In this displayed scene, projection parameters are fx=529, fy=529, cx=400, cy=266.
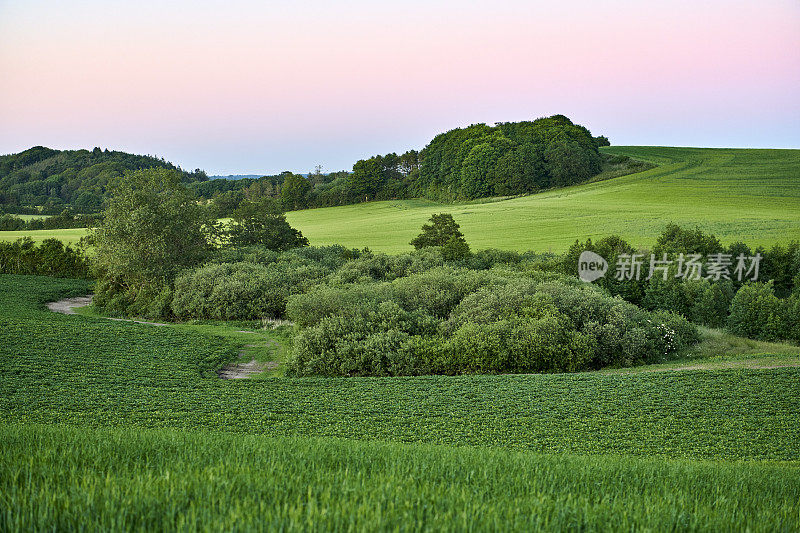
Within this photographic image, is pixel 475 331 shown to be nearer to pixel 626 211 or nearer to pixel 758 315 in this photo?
pixel 758 315

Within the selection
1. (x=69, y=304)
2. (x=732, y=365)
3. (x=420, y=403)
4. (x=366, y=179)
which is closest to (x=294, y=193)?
(x=366, y=179)

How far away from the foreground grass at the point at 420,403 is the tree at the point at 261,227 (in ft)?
112

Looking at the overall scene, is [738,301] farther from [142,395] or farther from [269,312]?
[142,395]

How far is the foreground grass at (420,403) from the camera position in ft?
48.4

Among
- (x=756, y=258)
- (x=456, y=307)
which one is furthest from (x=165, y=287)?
(x=756, y=258)

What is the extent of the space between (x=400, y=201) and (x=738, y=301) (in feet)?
253

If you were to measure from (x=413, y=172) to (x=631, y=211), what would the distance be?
57942 millimetres

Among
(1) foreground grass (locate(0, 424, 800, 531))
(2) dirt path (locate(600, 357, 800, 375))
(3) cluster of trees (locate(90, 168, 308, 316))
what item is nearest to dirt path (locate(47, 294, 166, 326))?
(3) cluster of trees (locate(90, 168, 308, 316))

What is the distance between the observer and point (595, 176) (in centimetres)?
10019

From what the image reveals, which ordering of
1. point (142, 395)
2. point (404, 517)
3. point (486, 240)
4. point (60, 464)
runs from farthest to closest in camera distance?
point (486, 240) < point (142, 395) < point (60, 464) < point (404, 517)

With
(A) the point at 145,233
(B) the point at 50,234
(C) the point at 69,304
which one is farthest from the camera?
(B) the point at 50,234

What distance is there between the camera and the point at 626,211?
70625 mm

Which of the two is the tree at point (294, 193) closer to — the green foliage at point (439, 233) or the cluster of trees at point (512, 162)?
the cluster of trees at point (512, 162)

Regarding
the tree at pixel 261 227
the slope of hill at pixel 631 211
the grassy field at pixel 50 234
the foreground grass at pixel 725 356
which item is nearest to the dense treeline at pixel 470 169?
the slope of hill at pixel 631 211
